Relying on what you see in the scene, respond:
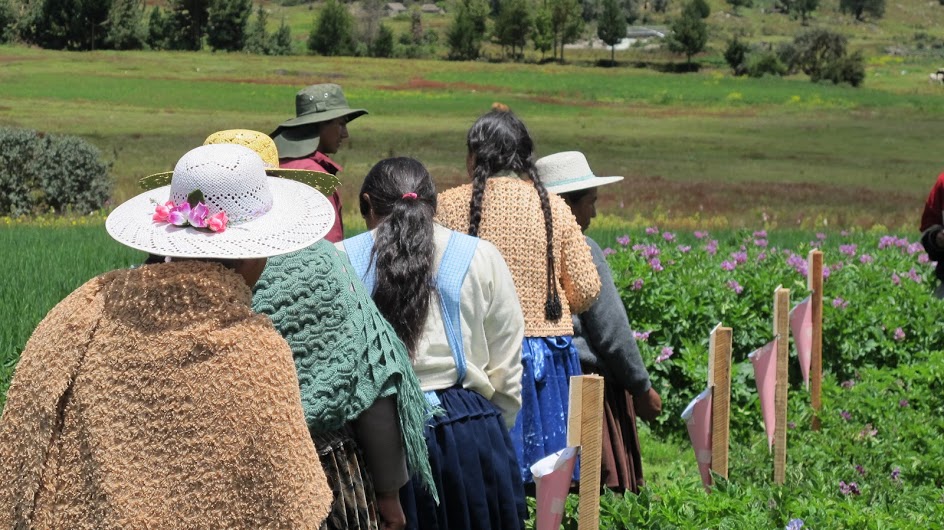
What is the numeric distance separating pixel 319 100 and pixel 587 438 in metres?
3.33

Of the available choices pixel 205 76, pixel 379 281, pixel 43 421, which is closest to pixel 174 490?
pixel 43 421

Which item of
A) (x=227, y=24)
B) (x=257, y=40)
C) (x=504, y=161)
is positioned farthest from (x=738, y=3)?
(x=504, y=161)

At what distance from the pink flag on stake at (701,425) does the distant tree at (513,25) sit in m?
83.7

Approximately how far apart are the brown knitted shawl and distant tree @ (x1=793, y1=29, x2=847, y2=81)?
7841 cm

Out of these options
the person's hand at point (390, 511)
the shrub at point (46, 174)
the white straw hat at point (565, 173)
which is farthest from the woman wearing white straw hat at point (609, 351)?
the shrub at point (46, 174)

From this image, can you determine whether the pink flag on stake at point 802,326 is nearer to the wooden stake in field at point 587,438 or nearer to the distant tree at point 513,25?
the wooden stake in field at point 587,438

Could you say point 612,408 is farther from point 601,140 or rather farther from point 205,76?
point 205,76

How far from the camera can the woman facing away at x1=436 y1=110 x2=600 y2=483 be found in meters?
4.12

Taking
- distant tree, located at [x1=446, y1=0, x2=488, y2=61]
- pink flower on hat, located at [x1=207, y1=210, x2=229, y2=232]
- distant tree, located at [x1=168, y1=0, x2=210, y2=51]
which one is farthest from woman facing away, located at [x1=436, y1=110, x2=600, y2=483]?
distant tree, located at [x1=446, y1=0, x2=488, y2=61]

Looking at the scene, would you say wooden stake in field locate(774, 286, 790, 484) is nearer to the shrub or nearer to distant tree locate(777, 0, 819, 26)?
the shrub

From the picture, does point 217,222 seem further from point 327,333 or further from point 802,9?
point 802,9

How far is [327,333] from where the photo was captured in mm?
2750

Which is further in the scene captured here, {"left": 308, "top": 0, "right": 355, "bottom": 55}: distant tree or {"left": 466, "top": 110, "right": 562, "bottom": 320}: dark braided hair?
{"left": 308, "top": 0, "right": 355, "bottom": 55}: distant tree

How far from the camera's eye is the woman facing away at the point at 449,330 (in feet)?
11.4
